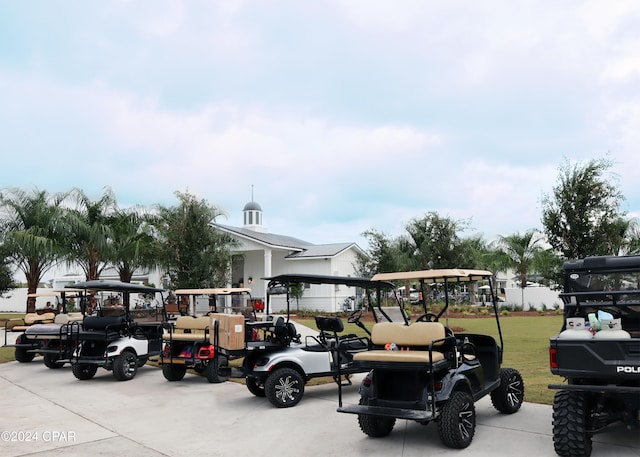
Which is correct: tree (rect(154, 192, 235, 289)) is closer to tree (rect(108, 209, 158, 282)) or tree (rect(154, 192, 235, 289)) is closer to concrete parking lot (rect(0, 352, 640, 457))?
tree (rect(108, 209, 158, 282))

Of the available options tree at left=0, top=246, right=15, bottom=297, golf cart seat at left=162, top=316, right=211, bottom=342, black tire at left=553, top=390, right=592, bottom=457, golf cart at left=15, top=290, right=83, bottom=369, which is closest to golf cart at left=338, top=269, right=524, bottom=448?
black tire at left=553, top=390, right=592, bottom=457

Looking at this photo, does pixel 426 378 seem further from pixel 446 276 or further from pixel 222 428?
pixel 222 428

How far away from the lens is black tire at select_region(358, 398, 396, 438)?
6.53 metres

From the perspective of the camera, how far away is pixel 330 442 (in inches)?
257

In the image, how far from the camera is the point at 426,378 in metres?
6.21

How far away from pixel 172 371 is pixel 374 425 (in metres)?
5.85

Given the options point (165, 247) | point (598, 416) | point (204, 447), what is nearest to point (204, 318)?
point (204, 447)

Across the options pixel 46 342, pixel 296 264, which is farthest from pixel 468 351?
pixel 296 264

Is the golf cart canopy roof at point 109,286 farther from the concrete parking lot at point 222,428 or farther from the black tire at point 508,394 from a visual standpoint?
the black tire at point 508,394

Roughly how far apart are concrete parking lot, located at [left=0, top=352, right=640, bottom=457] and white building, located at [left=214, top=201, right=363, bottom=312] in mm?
21922

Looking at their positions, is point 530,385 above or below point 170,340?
below

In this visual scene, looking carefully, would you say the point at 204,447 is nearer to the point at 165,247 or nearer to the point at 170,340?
the point at 170,340

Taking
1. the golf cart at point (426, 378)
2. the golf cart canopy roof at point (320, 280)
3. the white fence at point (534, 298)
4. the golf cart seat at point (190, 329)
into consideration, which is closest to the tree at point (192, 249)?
the golf cart seat at point (190, 329)

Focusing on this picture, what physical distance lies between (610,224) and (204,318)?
920cm
